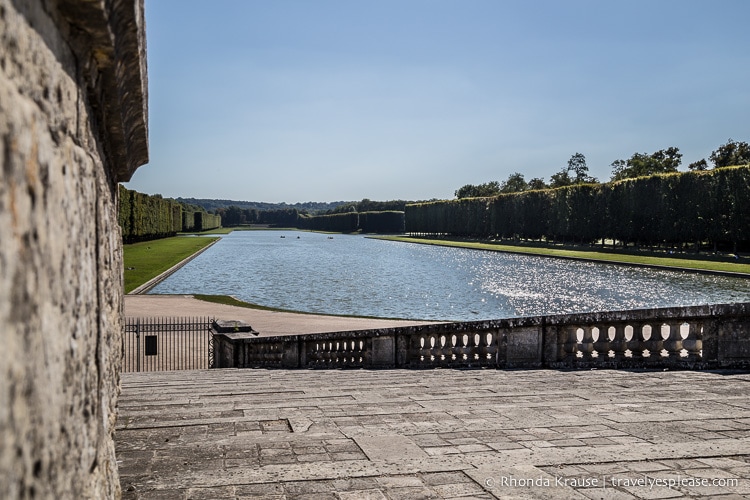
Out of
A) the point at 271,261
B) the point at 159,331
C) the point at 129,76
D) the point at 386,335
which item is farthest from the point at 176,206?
the point at 129,76

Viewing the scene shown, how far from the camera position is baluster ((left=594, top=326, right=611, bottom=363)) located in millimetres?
8789

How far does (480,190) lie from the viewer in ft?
525

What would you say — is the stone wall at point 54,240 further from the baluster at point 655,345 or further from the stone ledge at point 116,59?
the baluster at point 655,345

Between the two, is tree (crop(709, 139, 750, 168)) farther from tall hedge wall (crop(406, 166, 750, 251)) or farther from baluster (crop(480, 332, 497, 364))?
baluster (crop(480, 332, 497, 364))

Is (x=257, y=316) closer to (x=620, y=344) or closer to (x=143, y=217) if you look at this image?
(x=620, y=344)

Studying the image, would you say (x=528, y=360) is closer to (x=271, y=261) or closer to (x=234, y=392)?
(x=234, y=392)

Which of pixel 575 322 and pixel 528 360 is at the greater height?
pixel 575 322

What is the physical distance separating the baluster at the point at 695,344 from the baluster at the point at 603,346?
102 cm

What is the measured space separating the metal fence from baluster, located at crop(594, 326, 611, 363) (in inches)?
416

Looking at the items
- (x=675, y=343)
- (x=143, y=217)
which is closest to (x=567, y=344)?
(x=675, y=343)

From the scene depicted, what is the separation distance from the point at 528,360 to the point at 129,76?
7.94m

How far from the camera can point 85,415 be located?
1.86 metres

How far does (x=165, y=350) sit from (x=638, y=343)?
44.8ft

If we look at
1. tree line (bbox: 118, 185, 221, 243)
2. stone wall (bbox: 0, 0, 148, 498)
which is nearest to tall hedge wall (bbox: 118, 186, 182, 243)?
tree line (bbox: 118, 185, 221, 243)
